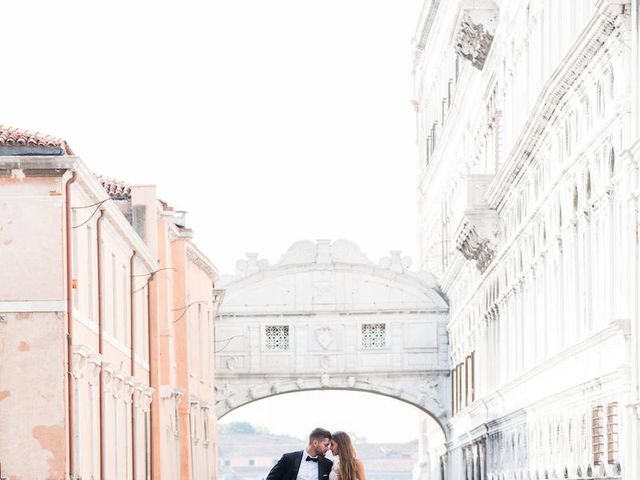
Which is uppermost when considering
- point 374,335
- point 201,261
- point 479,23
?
point 479,23

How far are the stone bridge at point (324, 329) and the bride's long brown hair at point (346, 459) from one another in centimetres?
4515

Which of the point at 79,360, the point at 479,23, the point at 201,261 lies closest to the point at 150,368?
the point at 479,23

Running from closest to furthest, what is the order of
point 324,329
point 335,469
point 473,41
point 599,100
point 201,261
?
point 335,469, point 599,100, point 473,41, point 201,261, point 324,329

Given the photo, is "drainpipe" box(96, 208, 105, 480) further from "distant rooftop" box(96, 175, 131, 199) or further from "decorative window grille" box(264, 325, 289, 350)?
"decorative window grille" box(264, 325, 289, 350)

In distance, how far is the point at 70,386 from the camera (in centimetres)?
2830

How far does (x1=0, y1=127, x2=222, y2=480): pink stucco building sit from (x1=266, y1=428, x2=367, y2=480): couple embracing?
1180 cm

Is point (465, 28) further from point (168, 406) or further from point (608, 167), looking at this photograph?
point (608, 167)

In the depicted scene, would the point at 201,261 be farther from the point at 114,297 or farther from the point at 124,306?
the point at 114,297

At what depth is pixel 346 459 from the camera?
15570 millimetres

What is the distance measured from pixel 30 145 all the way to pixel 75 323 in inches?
104

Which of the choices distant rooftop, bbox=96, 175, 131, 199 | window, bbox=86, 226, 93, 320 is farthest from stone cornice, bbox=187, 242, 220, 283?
window, bbox=86, 226, 93, 320

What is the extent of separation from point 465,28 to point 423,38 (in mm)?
24597

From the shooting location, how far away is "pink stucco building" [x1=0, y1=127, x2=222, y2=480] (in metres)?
28.0

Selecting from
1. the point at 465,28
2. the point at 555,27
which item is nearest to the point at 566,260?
the point at 555,27
